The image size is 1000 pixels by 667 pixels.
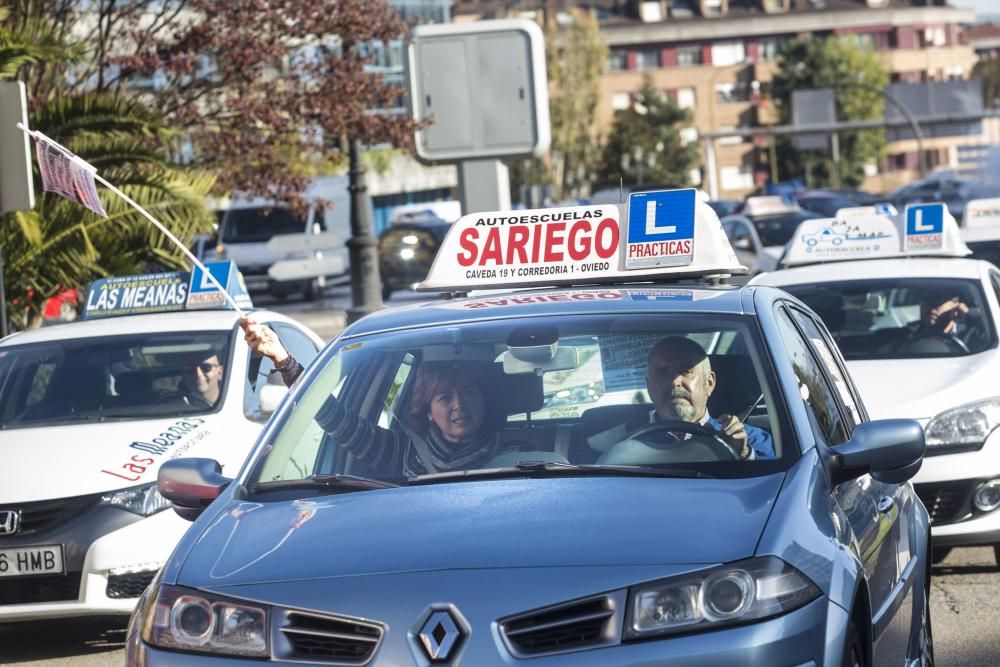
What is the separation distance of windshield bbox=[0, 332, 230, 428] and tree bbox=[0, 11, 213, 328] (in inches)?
218

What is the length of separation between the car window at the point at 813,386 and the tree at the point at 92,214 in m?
10.3

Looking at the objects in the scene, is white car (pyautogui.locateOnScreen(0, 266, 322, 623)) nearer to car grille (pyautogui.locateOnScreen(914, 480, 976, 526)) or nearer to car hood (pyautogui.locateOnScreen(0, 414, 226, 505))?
car hood (pyautogui.locateOnScreen(0, 414, 226, 505))

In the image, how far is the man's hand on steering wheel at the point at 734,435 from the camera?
179 inches

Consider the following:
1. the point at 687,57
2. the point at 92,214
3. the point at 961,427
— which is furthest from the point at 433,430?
the point at 687,57

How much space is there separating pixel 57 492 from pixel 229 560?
3844 mm

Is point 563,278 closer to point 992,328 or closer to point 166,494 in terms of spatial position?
point 166,494

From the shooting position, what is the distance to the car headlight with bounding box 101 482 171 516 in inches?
302

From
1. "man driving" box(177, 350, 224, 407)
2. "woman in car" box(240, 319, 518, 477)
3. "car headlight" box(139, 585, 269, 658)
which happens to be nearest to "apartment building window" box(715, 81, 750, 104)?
"man driving" box(177, 350, 224, 407)

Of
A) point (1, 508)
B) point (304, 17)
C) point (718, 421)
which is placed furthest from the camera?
point (304, 17)

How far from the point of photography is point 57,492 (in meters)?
7.66

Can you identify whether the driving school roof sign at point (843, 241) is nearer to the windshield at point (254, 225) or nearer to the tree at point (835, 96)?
the windshield at point (254, 225)

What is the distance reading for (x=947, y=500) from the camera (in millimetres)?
8359

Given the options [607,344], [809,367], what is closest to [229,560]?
[607,344]

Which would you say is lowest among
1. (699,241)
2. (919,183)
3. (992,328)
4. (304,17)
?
(919,183)
